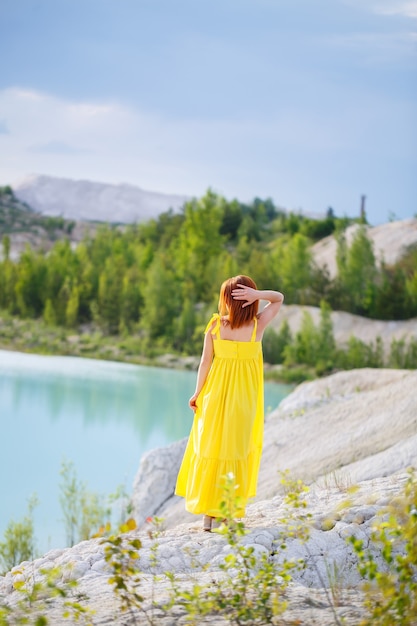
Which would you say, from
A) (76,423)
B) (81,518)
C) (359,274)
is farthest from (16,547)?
(359,274)

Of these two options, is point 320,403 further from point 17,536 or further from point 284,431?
point 17,536

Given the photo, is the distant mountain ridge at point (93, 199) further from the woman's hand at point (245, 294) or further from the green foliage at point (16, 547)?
the woman's hand at point (245, 294)

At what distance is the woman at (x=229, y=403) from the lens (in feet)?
11.6

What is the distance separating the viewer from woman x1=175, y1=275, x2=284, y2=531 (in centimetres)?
354

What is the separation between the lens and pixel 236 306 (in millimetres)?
3590

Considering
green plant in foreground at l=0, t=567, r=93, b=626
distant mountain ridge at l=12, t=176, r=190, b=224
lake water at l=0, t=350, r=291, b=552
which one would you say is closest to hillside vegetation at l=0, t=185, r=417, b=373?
lake water at l=0, t=350, r=291, b=552

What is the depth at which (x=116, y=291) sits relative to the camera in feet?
66.9

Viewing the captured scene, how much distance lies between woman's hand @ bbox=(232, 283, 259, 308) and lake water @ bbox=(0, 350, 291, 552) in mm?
3187

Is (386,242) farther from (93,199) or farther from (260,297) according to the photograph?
(93,199)

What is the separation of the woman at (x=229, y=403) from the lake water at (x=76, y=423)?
2763 millimetres

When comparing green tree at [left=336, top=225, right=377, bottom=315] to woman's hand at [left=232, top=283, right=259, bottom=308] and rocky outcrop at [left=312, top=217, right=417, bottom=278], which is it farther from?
woman's hand at [left=232, top=283, right=259, bottom=308]

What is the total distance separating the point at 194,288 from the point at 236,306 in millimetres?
16379

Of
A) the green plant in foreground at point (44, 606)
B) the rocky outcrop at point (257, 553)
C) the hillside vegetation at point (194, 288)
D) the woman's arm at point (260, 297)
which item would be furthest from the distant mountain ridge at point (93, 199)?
the green plant in foreground at point (44, 606)

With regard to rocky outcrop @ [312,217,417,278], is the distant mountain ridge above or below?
above
